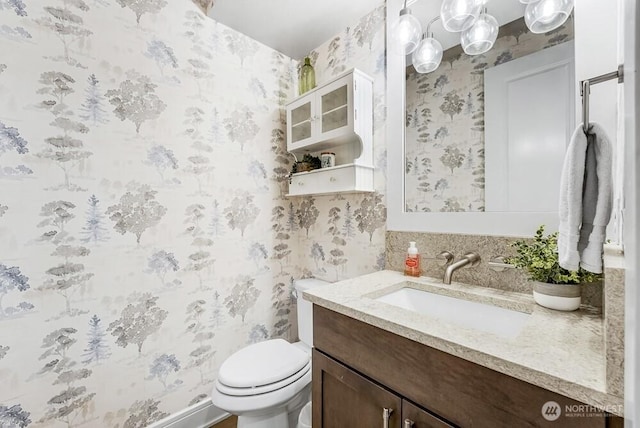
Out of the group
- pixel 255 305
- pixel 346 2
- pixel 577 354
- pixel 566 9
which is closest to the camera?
pixel 577 354

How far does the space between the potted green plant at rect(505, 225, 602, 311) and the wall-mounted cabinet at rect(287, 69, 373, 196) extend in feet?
2.42

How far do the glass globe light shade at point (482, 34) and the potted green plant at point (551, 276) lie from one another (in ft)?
2.39

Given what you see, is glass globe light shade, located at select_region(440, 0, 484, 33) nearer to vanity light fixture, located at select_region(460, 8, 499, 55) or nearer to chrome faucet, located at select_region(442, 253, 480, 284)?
vanity light fixture, located at select_region(460, 8, 499, 55)

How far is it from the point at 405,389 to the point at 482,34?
4.16 feet

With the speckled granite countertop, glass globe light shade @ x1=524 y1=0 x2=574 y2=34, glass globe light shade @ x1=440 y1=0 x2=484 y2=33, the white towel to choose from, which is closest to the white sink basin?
the speckled granite countertop

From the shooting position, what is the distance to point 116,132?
123 centimetres

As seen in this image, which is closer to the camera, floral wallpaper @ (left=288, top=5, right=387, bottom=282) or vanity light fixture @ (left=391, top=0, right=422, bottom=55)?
vanity light fixture @ (left=391, top=0, right=422, bottom=55)

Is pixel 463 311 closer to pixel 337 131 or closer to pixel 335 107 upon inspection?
pixel 337 131

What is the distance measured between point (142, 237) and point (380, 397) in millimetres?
1213

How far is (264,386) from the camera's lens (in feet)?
3.65

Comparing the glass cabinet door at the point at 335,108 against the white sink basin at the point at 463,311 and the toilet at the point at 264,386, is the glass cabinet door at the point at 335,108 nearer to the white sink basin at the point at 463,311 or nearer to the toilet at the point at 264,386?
the white sink basin at the point at 463,311

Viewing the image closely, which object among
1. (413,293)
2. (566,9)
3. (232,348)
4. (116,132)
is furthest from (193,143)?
(566,9)

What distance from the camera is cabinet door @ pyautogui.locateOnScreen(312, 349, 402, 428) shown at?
75 centimetres

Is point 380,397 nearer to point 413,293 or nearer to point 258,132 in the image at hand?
point 413,293
